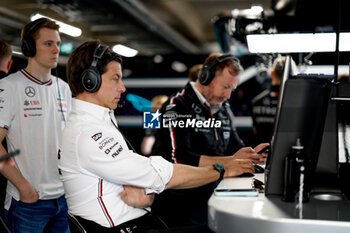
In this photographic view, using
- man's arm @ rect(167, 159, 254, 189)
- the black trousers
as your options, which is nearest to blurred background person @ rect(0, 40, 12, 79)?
the black trousers

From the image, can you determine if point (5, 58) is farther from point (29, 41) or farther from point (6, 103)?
point (6, 103)

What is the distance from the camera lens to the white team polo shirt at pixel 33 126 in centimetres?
228

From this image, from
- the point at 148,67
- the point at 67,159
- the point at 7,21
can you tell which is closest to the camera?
the point at 67,159

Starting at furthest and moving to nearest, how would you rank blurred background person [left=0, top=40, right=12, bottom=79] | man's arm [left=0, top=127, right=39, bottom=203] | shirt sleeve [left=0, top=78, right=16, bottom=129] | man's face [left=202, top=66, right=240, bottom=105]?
man's face [left=202, top=66, right=240, bottom=105] → blurred background person [left=0, top=40, right=12, bottom=79] → shirt sleeve [left=0, top=78, right=16, bottom=129] → man's arm [left=0, top=127, right=39, bottom=203]

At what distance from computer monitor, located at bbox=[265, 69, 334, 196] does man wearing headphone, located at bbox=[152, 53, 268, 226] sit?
38.1 inches

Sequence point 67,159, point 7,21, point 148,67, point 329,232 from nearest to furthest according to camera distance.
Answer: point 329,232 < point 67,159 < point 148,67 < point 7,21

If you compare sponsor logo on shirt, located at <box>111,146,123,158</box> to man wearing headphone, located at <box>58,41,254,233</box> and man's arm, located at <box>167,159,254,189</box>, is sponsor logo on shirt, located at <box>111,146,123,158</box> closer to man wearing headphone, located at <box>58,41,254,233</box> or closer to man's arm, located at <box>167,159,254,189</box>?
man wearing headphone, located at <box>58,41,254,233</box>

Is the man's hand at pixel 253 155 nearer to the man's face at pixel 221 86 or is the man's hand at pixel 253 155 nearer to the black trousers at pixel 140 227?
the man's face at pixel 221 86

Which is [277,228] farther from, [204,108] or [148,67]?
[148,67]

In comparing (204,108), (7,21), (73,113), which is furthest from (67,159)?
(7,21)

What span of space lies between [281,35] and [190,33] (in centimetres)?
1047

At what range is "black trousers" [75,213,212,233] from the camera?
1.65 m

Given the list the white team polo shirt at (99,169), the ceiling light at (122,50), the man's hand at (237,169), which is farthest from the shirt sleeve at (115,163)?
the ceiling light at (122,50)

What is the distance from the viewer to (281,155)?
154 cm
